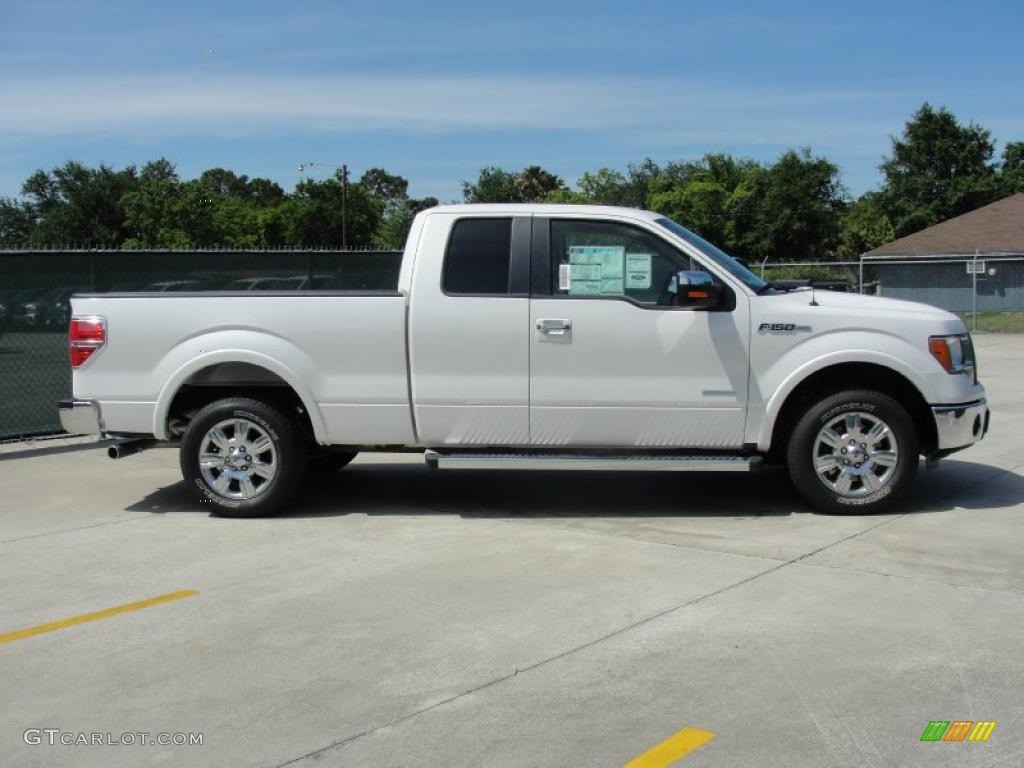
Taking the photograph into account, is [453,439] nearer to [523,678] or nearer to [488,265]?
[488,265]

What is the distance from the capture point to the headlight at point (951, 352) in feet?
24.1

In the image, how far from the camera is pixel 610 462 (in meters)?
7.36

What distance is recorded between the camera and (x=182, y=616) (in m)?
5.57

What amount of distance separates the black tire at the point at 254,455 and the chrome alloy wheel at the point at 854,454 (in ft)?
11.8

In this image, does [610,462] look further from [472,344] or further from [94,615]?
[94,615]

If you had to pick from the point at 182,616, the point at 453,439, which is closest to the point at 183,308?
the point at 453,439

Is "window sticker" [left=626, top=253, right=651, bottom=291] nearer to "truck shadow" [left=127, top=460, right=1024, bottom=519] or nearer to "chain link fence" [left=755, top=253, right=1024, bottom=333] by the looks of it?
"truck shadow" [left=127, top=460, right=1024, bottom=519]

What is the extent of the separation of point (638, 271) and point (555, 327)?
0.71 m

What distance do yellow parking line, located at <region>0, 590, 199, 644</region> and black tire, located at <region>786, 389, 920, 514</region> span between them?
13.2ft

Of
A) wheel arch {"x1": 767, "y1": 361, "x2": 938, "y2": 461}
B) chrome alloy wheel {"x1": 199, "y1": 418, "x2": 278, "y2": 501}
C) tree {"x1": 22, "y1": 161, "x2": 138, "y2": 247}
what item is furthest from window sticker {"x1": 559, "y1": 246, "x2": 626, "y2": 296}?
tree {"x1": 22, "y1": 161, "x2": 138, "y2": 247}

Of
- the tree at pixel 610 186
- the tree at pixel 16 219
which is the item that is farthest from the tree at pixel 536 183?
the tree at pixel 16 219

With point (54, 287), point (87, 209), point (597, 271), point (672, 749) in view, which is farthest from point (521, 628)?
point (87, 209)

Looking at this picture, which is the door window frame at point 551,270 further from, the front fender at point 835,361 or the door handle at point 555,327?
the front fender at point 835,361

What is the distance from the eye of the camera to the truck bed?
7516 mm
